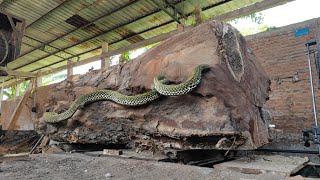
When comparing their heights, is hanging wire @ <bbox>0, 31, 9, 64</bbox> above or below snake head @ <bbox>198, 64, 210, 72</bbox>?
above

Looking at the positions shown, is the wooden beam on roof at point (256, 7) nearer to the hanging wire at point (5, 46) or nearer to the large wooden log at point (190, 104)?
the large wooden log at point (190, 104)

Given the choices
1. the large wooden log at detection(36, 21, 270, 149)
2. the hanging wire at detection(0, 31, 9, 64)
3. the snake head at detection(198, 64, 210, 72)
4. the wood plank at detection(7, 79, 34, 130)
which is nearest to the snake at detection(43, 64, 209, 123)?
the snake head at detection(198, 64, 210, 72)

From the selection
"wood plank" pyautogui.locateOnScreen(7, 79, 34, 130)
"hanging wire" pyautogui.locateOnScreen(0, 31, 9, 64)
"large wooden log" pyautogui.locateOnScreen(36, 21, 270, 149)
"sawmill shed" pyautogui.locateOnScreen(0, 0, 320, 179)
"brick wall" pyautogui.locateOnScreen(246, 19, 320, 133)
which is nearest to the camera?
"sawmill shed" pyautogui.locateOnScreen(0, 0, 320, 179)

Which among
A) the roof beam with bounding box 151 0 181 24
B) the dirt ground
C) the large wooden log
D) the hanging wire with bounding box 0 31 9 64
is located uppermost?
the roof beam with bounding box 151 0 181 24

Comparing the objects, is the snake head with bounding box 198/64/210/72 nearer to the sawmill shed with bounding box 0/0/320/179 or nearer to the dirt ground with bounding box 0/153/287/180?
the sawmill shed with bounding box 0/0/320/179

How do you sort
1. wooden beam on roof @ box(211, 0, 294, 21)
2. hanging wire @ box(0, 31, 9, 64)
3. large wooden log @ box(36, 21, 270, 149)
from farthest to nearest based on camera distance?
wooden beam on roof @ box(211, 0, 294, 21) → hanging wire @ box(0, 31, 9, 64) → large wooden log @ box(36, 21, 270, 149)

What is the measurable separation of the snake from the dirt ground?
2.51 feet

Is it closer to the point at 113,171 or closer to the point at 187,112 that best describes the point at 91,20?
the point at 187,112

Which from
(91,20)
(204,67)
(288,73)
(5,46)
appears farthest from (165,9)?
(204,67)

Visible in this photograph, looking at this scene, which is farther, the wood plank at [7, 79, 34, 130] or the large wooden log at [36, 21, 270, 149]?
the wood plank at [7, 79, 34, 130]

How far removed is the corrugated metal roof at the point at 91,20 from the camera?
7.59 metres

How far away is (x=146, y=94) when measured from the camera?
3061 mm

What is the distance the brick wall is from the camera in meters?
5.42

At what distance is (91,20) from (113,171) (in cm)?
728
